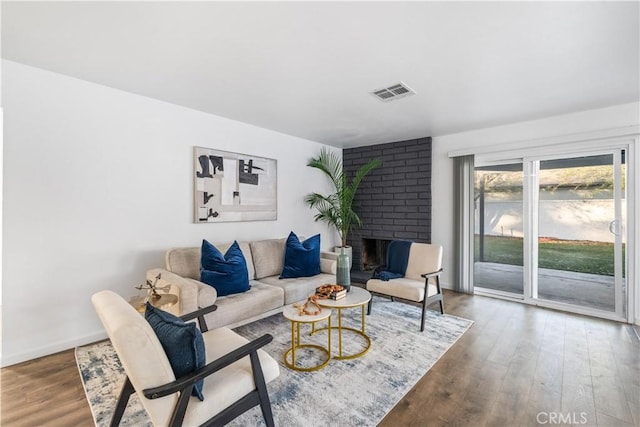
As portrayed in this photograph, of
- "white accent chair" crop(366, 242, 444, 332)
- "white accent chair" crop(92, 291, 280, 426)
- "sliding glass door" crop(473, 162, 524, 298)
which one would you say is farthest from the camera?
"sliding glass door" crop(473, 162, 524, 298)

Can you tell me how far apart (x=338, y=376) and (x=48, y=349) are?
Result: 8.03ft

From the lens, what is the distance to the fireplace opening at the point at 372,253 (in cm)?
539

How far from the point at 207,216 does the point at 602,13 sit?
3688 mm

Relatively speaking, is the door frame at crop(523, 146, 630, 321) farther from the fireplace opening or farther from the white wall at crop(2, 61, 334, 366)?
the white wall at crop(2, 61, 334, 366)

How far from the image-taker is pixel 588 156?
3.54 metres

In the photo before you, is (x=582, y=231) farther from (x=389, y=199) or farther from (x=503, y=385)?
(x=503, y=385)

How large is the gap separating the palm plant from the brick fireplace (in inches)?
8.4

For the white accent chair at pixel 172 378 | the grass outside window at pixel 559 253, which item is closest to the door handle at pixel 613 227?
the grass outside window at pixel 559 253

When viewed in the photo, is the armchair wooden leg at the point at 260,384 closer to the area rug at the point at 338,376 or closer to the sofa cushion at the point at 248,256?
the area rug at the point at 338,376

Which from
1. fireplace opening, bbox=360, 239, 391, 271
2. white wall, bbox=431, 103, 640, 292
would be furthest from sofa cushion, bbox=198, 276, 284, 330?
white wall, bbox=431, 103, 640, 292

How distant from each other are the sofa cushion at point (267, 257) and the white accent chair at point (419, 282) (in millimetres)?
1179

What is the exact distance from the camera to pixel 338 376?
7.07 ft

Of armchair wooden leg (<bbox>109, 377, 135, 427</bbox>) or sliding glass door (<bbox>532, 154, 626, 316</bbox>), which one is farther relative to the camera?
sliding glass door (<bbox>532, 154, 626, 316</bbox>)

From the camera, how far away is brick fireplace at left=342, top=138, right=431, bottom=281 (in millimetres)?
4656
